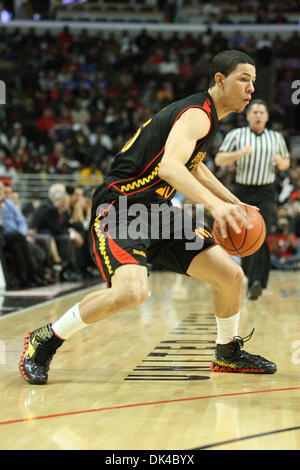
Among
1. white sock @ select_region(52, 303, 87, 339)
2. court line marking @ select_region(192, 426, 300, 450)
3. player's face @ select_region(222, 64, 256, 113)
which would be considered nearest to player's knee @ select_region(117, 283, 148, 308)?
white sock @ select_region(52, 303, 87, 339)

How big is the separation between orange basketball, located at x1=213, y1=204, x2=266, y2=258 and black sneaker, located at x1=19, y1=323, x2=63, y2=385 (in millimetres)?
1047

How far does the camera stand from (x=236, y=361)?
3666mm

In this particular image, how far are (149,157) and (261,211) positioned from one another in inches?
136

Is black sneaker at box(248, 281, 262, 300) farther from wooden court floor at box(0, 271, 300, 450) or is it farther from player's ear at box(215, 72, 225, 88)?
player's ear at box(215, 72, 225, 88)

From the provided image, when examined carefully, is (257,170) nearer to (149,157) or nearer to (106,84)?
(149,157)

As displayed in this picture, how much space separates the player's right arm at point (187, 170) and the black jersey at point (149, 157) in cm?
12

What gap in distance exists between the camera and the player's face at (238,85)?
337 centimetres

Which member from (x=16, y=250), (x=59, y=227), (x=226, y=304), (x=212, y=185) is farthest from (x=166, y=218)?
(x=59, y=227)

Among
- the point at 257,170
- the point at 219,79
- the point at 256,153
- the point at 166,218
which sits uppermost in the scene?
the point at 219,79

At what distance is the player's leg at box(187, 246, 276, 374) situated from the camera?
11.5ft

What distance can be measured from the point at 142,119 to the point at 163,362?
14.6 meters

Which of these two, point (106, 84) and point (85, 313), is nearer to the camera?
point (85, 313)

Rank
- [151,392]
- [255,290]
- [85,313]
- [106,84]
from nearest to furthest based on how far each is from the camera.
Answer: [151,392]
[85,313]
[255,290]
[106,84]

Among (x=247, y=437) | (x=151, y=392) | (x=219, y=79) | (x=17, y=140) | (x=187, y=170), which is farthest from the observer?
(x=17, y=140)
